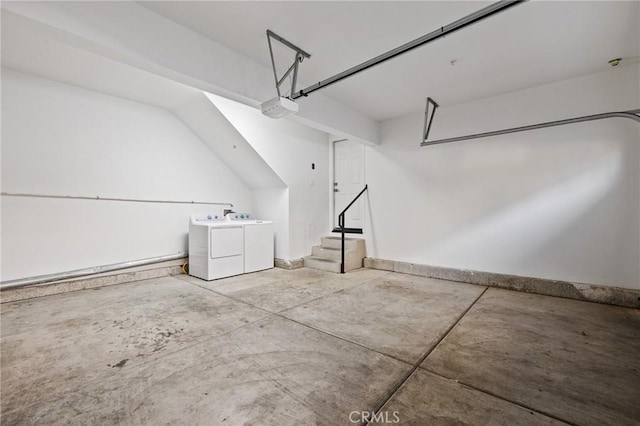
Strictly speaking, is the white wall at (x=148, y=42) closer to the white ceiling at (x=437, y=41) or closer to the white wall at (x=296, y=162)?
the white ceiling at (x=437, y=41)

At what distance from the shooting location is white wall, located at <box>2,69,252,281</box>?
3197mm

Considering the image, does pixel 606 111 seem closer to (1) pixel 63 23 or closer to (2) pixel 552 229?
(2) pixel 552 229

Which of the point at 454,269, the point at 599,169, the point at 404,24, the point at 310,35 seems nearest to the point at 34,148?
the point at 310,35

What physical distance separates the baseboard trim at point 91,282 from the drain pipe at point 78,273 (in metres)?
0.05

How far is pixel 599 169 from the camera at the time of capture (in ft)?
10.5

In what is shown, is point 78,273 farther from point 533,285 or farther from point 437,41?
point 533,285

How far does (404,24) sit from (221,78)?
73.6 inches

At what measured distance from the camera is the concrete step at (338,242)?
5090 millimetres

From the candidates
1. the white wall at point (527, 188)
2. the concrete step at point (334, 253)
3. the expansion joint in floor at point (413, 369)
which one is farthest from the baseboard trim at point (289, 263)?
the expansion joint in floor at point (413, 369)

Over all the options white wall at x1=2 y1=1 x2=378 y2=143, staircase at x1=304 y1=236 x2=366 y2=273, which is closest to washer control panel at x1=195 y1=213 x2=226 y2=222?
staircase at x1=304 y1=236 x2=366 y2=273

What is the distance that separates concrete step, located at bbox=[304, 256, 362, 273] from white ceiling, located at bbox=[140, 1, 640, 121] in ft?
9.99

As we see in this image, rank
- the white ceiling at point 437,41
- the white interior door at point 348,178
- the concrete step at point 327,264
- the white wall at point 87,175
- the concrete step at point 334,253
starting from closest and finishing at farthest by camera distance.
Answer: the white ceiling at point 437,41 < the white wall at point 87,175 < the concrete step at point 327,264 < the concrete step at point 334,253 < the white interior door at point 348,178

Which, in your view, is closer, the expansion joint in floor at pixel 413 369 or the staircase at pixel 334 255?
the expansion joint in floor at pixel 413 369

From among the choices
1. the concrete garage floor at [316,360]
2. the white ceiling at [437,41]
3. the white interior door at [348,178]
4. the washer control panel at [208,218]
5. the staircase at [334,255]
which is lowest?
the concrete garage floor at [316,360]
